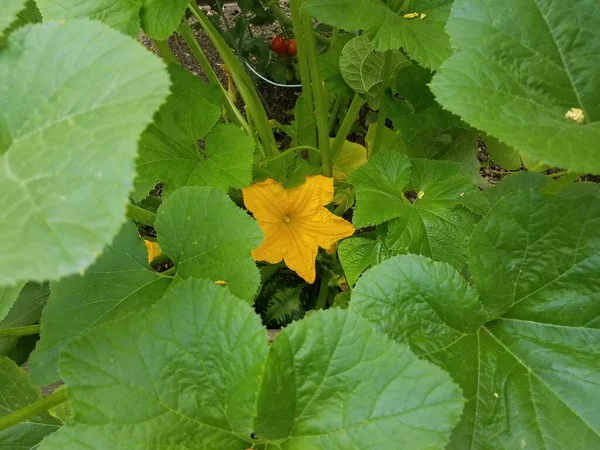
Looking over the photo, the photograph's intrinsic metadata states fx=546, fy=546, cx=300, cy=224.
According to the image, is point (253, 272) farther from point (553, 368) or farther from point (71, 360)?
point (553, 368)

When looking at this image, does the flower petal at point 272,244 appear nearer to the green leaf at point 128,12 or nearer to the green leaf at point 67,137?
the green leaf at point 128,12

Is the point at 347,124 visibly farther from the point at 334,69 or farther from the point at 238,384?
the point at 238,384

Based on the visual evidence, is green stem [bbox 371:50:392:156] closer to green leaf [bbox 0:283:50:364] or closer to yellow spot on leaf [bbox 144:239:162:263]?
yellow spot on leaf [bbox 144:239:162:263]

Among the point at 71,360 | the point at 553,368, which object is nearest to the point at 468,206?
the point at 553,368

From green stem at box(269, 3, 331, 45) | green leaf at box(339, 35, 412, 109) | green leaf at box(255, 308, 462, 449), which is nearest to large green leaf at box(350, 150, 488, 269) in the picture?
green leaf at box(339, 35, 412, 109)

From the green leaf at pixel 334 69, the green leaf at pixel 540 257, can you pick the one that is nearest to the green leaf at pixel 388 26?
the green leaf at pixel 540 257

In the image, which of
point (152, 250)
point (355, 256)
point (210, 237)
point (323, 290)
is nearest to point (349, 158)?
point (323, 290)
